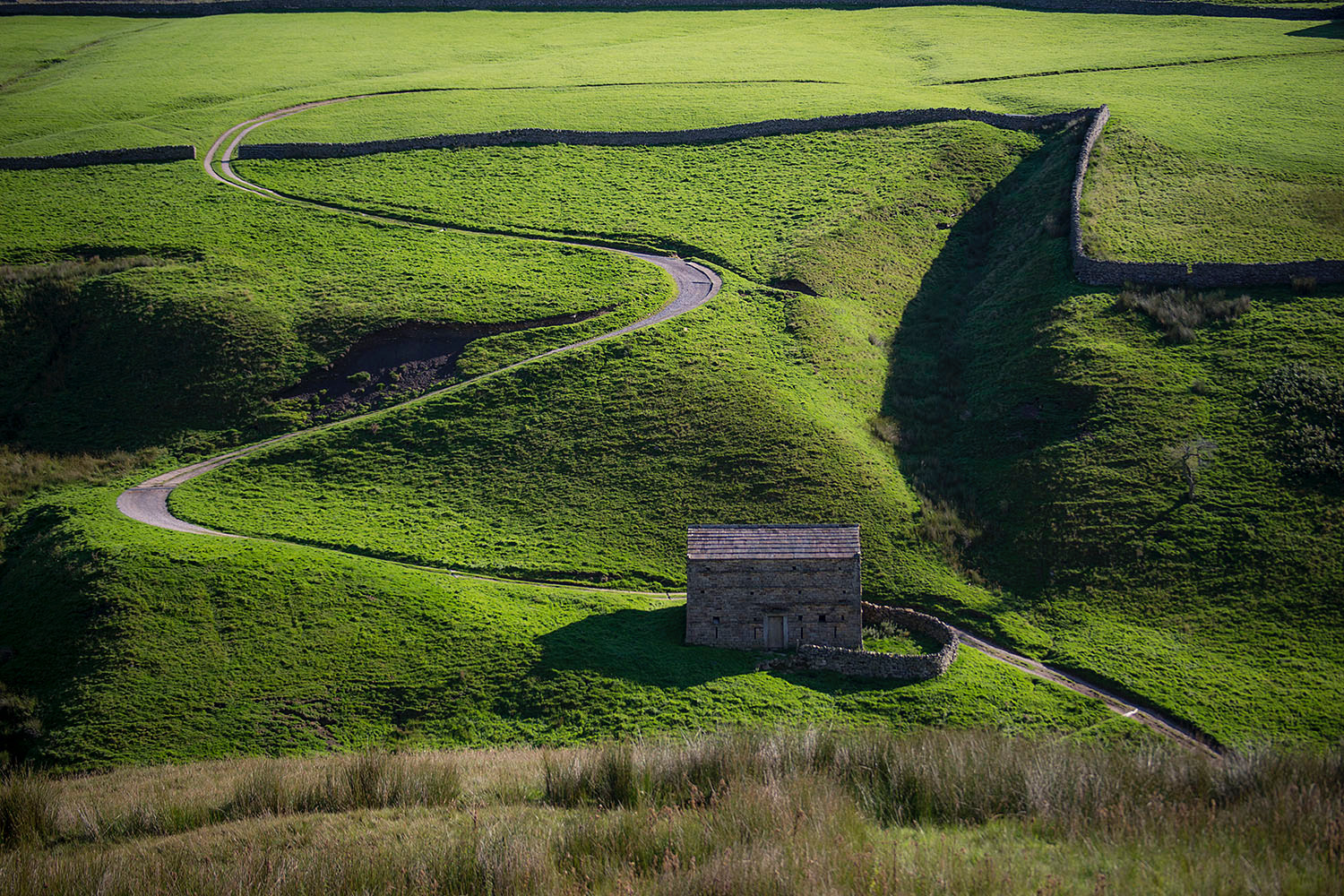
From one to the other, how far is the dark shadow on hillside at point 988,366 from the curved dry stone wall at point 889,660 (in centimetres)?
417

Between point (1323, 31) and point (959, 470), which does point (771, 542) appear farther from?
point (1323, 31)

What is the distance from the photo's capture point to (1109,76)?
7744 centimetres

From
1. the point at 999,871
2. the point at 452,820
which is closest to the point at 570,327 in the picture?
the point at 452,820

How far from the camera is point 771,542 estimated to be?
32.3 meters

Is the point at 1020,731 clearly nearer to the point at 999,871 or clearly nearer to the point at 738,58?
the point at 999,871

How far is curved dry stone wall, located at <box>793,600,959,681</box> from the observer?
29.9 metres

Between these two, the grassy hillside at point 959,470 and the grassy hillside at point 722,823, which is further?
the grassy hillside at point 959,470

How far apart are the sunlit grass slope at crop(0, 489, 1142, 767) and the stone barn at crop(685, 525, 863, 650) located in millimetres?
954

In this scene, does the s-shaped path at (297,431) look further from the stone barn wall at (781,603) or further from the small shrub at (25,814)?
the small shrub at (25,814)

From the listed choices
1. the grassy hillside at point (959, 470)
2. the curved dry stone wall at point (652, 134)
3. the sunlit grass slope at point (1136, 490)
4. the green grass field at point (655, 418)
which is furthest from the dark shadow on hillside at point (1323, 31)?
the sunlit grass slope at point (1136, 490)

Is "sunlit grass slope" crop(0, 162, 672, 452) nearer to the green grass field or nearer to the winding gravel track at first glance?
the green grass field

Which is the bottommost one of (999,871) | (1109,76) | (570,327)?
(999,871)

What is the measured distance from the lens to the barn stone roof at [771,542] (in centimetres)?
3186

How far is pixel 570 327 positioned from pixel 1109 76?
175 feet
